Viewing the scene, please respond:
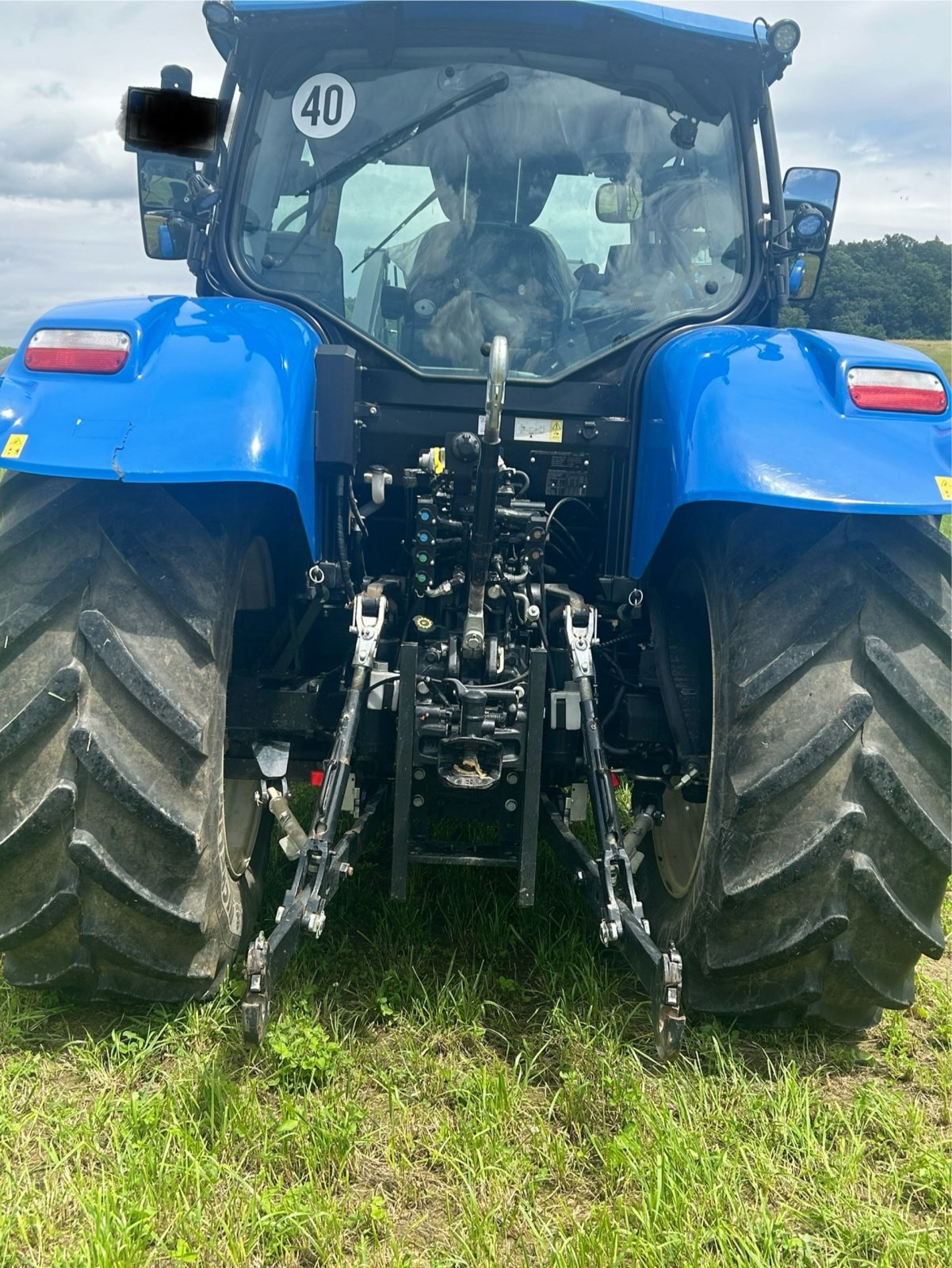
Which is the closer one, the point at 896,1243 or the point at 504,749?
the point at 896,1243

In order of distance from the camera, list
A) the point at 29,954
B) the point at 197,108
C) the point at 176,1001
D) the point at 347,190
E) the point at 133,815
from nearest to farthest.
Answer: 1. the point at 133,815
2. the point at 29,954
3. the point at 176,1001
4. the point at 197,108
5. the point at 347,190

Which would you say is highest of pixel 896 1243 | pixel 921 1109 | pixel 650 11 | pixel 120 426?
pixel 650 11

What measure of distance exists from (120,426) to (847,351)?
1622mm

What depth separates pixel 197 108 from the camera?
2789 millimetres

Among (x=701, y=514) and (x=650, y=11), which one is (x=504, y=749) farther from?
(x=650, y=11)

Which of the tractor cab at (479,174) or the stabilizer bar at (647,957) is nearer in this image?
the stabilizer bar at (647,957)

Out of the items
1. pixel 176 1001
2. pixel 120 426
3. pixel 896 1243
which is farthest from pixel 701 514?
pixel 176 1001

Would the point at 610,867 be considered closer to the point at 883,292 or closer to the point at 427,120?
the point at 427,120

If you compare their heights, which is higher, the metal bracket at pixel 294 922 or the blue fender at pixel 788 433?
the blue fender at pixel 788 433

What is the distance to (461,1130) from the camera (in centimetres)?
219

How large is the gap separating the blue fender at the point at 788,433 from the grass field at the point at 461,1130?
1257 millimetres

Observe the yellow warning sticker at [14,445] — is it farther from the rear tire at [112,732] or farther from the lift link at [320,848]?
the lift link at [320,848]

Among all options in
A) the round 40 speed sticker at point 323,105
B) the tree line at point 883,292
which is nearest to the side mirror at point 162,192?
the round 40 speed sticker at point 323,105

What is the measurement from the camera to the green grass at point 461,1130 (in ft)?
6.29
